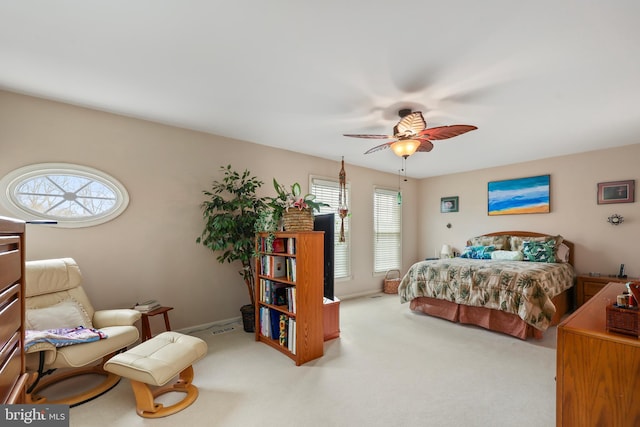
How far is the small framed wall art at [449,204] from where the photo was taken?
5.99 metres

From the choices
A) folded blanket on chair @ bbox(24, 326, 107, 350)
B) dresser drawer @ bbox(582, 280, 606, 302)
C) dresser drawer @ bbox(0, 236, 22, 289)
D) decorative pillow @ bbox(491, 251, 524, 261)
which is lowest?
dresser drawer @ bbox(582, 280, 606, 302)

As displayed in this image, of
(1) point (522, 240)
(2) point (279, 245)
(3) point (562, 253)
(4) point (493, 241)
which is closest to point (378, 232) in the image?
(4) point (493, 241)

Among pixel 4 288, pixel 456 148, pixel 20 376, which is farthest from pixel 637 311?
pixel 456 148

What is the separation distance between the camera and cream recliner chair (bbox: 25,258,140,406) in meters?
1.95

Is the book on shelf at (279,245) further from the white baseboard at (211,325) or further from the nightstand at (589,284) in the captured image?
the nightstand at (589,284)

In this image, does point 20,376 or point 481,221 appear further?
point 481,221

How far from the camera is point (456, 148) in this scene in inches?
166

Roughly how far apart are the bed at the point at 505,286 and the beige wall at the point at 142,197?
2.69 meters

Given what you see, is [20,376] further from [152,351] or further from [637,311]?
[637,311]

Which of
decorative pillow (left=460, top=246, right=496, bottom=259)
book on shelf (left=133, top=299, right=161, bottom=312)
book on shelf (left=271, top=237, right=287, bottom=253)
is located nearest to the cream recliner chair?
book on shelf (left=133, top=299, right=161, bottom=312)

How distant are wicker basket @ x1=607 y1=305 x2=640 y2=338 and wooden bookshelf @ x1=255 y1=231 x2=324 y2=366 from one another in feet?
6.74

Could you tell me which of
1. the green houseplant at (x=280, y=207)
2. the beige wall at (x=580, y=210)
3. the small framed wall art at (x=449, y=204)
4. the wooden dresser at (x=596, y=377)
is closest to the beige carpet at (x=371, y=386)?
the wooden dresser at (x=596, y=377)

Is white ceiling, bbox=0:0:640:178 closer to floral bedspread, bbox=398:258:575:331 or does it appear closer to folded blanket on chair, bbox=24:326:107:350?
floral bedspread, bbox=398:258:575:331

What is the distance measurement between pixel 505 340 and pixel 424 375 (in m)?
1.47
